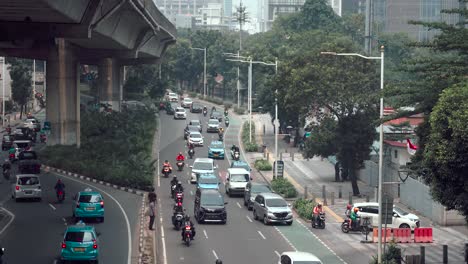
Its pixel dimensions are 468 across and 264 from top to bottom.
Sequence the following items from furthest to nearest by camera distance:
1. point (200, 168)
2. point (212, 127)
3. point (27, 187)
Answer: point (212, 127)
point (200, 168)
point (27, 187)

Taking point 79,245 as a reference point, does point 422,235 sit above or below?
below

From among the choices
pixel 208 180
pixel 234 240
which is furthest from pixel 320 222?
pixel 208 180

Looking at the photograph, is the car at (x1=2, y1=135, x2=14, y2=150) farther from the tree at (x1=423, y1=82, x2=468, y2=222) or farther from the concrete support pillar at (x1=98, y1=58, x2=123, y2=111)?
the tree at (x1=423, y1=82, x2=468, y2=222)

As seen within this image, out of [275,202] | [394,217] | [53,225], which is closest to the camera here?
[53,225]

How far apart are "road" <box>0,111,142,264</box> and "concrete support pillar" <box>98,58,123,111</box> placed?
45709 millimetres

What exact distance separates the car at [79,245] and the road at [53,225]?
1.55 metres

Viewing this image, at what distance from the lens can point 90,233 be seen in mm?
36219

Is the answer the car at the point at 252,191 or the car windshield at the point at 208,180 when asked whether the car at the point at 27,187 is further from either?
the car at the point at 252,191

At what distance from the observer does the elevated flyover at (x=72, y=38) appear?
4241 centimetres

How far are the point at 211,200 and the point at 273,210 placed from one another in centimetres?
306

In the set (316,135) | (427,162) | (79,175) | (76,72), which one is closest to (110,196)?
(79,175)

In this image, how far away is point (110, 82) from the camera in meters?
111

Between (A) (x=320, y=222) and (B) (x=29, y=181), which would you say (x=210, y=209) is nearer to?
(A) (x=320, y=222)

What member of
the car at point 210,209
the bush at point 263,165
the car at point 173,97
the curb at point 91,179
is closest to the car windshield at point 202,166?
the curb at point 91,179
